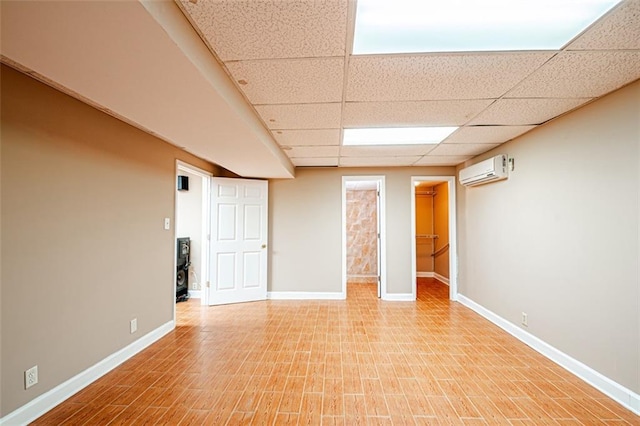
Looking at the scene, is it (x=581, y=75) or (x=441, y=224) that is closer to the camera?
(x=581, y=75)

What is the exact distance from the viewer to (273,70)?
74.2 inches

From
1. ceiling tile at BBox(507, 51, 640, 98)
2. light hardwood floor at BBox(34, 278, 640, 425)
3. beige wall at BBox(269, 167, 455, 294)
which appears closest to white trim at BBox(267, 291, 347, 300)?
beige wall at BBox(269, 167, 455, 294)

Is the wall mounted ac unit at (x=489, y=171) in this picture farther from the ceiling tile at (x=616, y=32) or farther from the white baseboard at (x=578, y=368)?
the ceiling tile at (x=616, y=32)

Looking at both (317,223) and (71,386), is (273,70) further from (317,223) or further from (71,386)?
(317,223)

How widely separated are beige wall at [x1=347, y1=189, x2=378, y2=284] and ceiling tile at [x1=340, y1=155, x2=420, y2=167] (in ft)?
7.23

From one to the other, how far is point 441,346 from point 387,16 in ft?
10.0

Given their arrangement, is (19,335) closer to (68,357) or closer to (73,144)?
(68,357)

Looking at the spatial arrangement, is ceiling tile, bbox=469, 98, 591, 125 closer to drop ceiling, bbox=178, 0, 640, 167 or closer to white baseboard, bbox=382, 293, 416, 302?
drop ceiling, bbox=178, 0, 640, 167

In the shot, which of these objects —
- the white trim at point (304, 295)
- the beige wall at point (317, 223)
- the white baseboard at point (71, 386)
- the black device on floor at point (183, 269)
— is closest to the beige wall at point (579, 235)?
the beige wall at point (317, 223)

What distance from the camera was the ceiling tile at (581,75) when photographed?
5.74 feet

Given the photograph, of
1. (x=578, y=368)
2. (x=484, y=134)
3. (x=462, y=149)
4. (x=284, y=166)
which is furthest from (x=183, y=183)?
(x=578, y=368)

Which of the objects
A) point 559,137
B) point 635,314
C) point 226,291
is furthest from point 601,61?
point 226,291

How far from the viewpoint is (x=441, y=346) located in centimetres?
309

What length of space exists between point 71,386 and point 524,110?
168 inches
